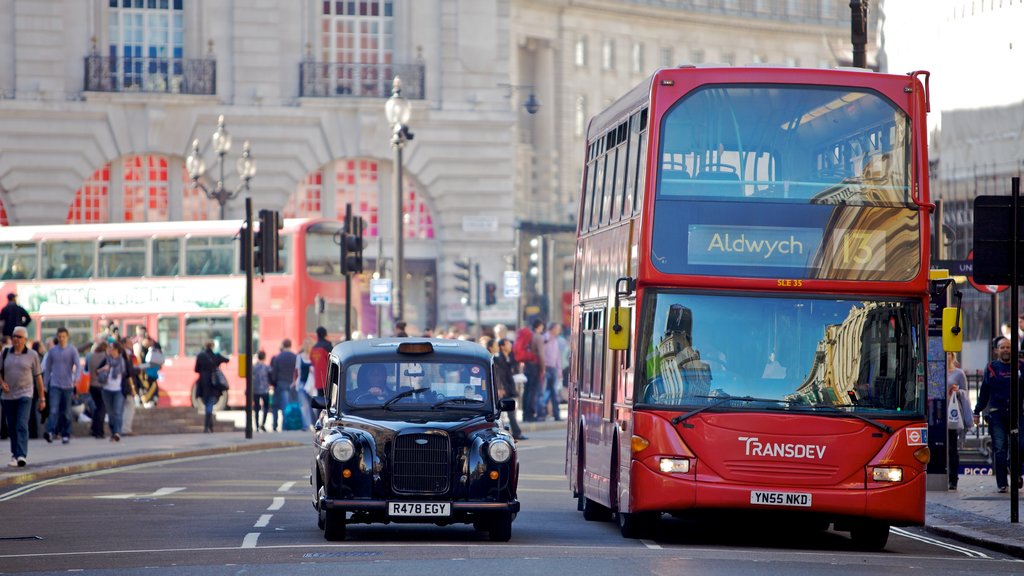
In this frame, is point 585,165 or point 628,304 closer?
point 628,304

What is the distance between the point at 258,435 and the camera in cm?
3725

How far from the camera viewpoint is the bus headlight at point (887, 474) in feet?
55.5

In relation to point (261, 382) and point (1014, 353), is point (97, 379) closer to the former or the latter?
point (261, 382)

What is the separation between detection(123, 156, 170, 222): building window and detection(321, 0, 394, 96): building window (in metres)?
5.56

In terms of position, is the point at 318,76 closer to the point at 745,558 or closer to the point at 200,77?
the point at 200,77

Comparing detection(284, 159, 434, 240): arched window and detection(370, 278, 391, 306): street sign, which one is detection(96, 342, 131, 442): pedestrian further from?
detection(284, 159, 434, 240): arched window

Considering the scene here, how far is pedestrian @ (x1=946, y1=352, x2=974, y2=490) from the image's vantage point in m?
24.5

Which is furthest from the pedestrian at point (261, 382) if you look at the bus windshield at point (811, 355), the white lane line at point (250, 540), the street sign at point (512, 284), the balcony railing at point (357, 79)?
the bus windshield at point (811, 355)

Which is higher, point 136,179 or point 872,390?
point 136,179

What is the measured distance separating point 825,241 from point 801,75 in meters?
1.37

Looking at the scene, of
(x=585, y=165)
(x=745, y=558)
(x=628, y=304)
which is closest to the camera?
(x=745, y=558)

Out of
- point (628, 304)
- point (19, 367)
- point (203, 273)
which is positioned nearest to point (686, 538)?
point (628, 304)

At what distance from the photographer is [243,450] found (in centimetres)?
3359

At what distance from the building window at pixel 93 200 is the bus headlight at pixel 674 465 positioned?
45144mm
